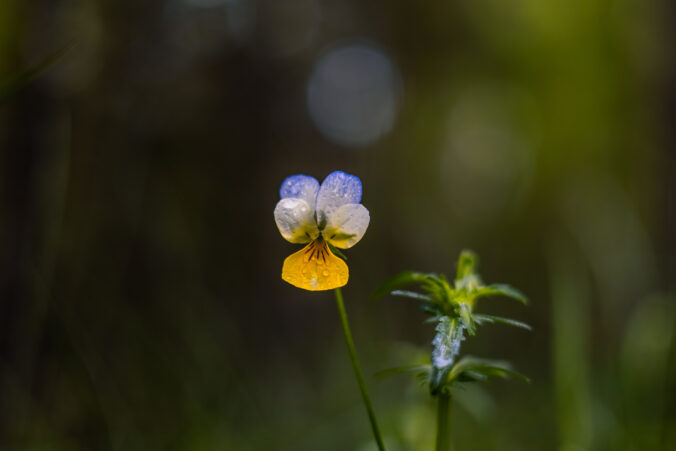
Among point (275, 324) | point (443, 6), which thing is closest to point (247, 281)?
point (275, 324)

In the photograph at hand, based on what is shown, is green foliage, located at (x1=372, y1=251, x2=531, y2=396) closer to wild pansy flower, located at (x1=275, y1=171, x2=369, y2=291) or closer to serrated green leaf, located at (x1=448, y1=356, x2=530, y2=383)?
serrated green leaf, located at (x1=448, y1=356, x2=530, y2=383)

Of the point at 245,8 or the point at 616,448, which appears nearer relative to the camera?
the point at 616,448

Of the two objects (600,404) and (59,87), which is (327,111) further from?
(600,404)

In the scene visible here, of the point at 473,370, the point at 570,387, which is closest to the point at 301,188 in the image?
the point at 473,370

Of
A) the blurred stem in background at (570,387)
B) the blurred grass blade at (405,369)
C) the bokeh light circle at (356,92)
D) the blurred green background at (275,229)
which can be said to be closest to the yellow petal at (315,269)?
the blurred grass blade at (405,369)

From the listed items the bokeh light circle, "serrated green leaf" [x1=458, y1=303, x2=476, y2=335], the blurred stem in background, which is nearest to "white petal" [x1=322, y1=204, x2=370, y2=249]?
"serrated green leaf" [x1=458, y1=303, x2=476, y2=335]

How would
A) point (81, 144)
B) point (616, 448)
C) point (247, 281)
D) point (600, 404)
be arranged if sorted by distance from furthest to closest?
point (247, 281)
point (81, 144)
point (600, 404)
point (616, 448)
